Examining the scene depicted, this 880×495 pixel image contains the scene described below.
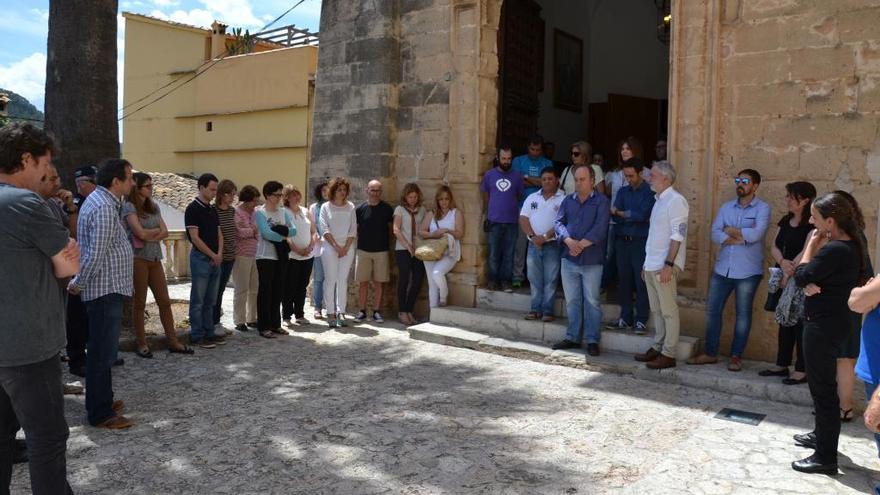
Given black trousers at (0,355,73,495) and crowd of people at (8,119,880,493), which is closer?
black trousers at (0,355,73,495)

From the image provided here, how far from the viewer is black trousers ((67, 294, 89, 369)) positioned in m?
5.45

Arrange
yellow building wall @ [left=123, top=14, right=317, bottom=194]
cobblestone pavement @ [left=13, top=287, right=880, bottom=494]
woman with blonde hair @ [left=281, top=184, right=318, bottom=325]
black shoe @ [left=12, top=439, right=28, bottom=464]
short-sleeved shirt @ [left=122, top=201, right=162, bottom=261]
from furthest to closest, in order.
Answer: yellow building wall @ [left=123, top=14, right=317, bottom=194] → woman with blonde hair @ [left=281, top=184, right=318, bottom=325] → short-sleeved shirt @ [left=122, top=201, right=162, bottom=261] → black shoe @ [left=12, top=439, right=28, bottom=464] → cobblestone pavement @ [left=13, top=287, right=880, bottom=494]

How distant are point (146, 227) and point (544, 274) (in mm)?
3723

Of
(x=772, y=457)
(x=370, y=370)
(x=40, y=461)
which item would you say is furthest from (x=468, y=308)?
(x=40, y=461)

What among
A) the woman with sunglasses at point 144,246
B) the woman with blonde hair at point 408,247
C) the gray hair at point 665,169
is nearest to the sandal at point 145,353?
the woman with sunglasses at point 144,246

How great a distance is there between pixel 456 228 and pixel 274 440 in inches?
152

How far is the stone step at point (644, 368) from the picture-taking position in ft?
16.2

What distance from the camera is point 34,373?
2674 mm

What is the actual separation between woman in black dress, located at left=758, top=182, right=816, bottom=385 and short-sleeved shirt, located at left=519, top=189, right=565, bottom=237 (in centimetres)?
203

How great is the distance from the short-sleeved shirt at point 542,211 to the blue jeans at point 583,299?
0.60 meters

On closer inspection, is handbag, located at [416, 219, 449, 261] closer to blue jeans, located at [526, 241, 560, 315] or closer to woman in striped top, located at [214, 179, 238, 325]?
blue jeans, located at [526, 241, 560, 315]

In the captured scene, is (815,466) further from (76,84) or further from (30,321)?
(76,84)

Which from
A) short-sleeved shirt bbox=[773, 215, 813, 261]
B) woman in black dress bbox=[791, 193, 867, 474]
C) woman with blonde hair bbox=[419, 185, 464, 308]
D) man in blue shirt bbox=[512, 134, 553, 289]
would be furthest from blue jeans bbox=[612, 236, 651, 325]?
woman in black dress bbox=[791, 193, 867, 474]

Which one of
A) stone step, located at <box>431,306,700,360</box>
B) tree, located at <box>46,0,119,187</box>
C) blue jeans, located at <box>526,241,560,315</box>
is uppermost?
tree, located at <box>46,0,119,187</box>
